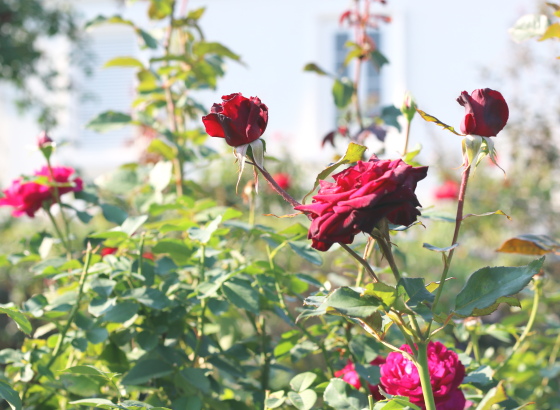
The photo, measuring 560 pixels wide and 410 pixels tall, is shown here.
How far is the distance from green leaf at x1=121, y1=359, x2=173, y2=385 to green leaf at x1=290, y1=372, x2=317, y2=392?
0.53 feet

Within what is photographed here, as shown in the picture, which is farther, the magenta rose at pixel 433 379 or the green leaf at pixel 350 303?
the magenta rose at pixel 433 379

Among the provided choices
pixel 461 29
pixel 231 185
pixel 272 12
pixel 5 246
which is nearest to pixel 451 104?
pixel 461 29

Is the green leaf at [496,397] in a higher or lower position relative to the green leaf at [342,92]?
lower

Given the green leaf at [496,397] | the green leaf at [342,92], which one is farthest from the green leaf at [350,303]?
the green leaf at [342,92]

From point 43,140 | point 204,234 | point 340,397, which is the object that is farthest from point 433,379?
point 43,140

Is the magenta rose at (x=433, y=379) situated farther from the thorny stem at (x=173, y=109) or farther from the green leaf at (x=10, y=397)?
the thorny stem at (x=173, y=109)

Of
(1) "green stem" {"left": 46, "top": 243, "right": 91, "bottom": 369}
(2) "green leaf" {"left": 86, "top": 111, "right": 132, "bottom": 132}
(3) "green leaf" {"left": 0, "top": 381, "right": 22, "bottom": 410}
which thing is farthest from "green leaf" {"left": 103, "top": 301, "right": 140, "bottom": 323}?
(2) "green leaf" {"left": 86, "top": 111, "right": 132, "bottom": 132}

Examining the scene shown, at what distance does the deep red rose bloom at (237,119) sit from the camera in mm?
590

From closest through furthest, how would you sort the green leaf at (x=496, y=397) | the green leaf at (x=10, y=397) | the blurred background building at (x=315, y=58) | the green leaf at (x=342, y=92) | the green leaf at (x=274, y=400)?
the green leaf at (x=496, y=397)
the green leaf at (x=10, y=397)
the green leaf at (x=274, y=400)
the green leaf at (x=342, y=92)
the blurred background building at (x=315, y=58)

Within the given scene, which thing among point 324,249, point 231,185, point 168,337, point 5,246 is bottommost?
point 5,246

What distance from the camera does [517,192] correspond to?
4.43m

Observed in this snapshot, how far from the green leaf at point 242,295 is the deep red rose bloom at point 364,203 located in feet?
0.91

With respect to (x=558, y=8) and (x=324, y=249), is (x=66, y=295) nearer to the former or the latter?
(x=324, y=249)

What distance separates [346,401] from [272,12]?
6.98 m
